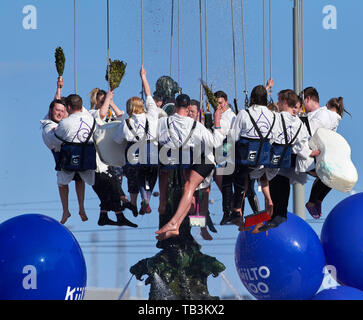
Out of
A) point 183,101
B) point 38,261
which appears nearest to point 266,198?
point 183,101

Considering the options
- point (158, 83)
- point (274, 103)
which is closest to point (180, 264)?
point (158, 83)

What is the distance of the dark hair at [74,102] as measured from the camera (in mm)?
13508

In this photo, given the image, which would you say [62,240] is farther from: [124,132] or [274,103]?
[274,103]

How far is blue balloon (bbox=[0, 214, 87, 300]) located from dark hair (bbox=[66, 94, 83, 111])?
4.85 feet

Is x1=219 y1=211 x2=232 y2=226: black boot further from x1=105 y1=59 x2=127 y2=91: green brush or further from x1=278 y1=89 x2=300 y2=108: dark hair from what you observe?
x1=105 y1=59 x2=127 y2=91: green brush

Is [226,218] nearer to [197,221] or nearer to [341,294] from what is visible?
[197,221]

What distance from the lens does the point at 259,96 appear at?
Answer: 519 inches

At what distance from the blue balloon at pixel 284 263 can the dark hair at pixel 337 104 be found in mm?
1636

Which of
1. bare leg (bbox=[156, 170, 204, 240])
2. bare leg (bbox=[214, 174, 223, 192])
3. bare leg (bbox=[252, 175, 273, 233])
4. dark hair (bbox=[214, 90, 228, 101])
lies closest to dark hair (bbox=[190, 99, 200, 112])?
dark hair (bbox=[214, 90, 228, 101])

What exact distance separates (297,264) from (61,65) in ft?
13.3

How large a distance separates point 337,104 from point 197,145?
7.29 ft

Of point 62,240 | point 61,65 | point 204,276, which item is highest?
point 61,65

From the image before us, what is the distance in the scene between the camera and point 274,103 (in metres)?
14.0

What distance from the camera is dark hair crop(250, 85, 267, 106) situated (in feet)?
43.3
